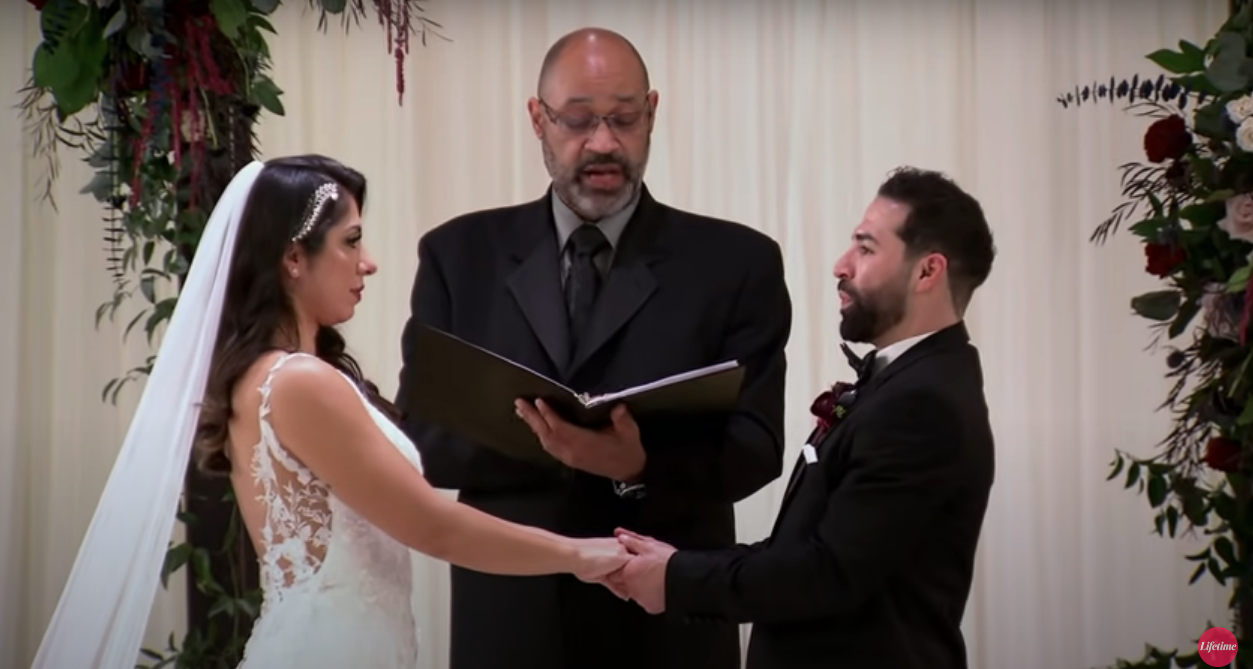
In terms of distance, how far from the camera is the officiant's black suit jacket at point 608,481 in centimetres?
304

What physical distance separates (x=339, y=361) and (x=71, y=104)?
836 millimetres

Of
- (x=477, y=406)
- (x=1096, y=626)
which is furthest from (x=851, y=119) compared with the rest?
(x=477, y=406)

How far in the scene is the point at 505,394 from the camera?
2672mm

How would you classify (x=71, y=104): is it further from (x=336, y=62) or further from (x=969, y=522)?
(x=969, y=522)

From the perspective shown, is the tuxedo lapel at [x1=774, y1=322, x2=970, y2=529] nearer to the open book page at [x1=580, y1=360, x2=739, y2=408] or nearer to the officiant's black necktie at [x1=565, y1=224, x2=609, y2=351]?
the open book page at [x1=580, y1=360, x2=739, y2=408]

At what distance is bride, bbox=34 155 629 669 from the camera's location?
2.42 metres

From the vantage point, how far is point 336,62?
4219mm

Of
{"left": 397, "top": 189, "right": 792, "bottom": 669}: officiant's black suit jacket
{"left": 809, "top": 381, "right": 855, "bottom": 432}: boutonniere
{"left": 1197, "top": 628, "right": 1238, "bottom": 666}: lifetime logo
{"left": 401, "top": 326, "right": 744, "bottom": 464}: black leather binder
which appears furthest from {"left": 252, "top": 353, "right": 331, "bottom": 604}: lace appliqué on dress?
{"left": 1197, "top": 628, "right": 1238, "bottom": 666}: lifetime logo

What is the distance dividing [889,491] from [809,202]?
6.50 ft

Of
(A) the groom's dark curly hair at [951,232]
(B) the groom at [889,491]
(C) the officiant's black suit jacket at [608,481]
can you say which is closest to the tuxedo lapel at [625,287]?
(C) the officiant's black suit jacket at [608,481]

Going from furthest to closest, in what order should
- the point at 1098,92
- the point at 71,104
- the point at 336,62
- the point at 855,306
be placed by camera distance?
the point at 336,62, the point at 1098,92, the point at 71,104, the point at 855,306

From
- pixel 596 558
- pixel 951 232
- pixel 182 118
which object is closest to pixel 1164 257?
pixel 951 232

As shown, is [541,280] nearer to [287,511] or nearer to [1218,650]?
[287,511]

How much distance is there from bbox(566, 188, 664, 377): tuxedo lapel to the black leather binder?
10.8 inches
